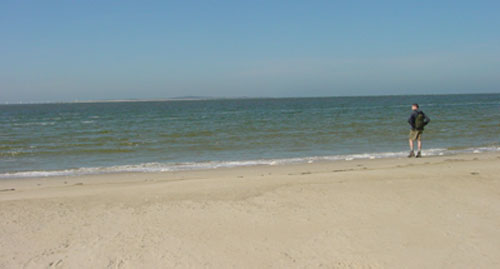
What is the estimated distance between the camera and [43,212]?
602 centimetres

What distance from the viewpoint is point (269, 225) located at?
5176mm

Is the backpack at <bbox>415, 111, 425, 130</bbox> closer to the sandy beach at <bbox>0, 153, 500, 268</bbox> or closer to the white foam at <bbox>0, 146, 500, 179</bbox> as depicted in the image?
the white foam at <bbox>0, 146, 500, 179</bbox>

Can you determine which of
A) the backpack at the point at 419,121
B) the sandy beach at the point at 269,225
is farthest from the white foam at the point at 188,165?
the sandy beach at the point at 269,225

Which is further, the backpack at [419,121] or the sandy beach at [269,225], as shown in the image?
the backpack at [419,121]

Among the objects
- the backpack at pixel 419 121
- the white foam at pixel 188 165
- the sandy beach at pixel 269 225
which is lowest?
the white foam at pixel 188 165

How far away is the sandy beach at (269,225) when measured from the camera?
434cm

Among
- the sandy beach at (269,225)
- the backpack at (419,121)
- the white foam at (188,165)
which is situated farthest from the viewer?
the backpack at (419,121)

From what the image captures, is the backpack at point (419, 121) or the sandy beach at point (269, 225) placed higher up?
the backpack at point (419, 121)

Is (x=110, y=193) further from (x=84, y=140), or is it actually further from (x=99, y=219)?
(x=84, y=140)

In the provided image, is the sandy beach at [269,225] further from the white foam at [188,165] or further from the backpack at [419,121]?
the backpack at [419,121]

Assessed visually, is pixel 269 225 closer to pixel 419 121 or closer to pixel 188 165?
pixel 188 165

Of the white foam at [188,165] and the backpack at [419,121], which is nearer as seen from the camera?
the white foam at [188,165]

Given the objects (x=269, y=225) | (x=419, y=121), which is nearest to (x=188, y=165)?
(x=419, y=121)

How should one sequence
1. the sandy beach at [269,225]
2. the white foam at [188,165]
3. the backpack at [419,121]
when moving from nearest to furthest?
the sandy beach at [269,225], the white foam at [188,165], the backpack at [419,121]
